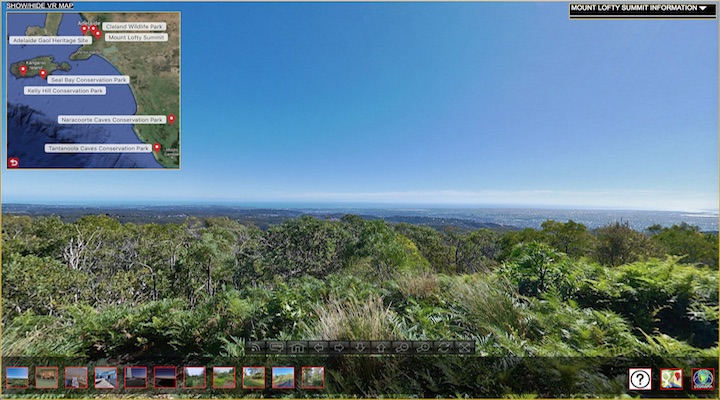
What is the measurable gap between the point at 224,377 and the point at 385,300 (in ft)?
4.99

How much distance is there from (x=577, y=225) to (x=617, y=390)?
208 centimetres

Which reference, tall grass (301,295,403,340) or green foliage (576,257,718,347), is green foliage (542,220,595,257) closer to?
green foliage (576,257,718,347)

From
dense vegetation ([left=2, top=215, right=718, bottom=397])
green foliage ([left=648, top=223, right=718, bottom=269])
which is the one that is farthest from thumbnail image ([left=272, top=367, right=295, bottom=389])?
green foliage ([left=648, top=223, right=718, bottom=269])

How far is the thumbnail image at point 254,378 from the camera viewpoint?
1.79 m

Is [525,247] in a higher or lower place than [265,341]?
higher

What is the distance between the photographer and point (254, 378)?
5.89 feet

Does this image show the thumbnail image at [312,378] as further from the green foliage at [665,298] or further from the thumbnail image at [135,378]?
the green foliage at [665,298]

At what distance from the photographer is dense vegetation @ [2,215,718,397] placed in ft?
5.73

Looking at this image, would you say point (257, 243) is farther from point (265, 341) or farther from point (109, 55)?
point (109, 55)

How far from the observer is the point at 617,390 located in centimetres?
155

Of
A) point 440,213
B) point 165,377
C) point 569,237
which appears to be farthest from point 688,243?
point 165,377

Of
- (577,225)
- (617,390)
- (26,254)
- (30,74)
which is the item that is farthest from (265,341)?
(577,225)

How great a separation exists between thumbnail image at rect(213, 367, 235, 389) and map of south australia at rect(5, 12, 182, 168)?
72.6 inches

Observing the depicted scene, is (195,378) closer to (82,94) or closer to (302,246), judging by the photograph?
(302,246)
